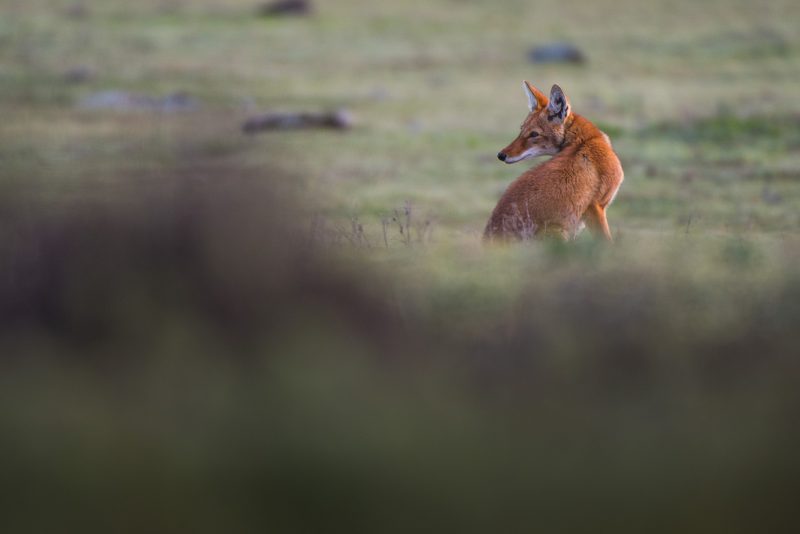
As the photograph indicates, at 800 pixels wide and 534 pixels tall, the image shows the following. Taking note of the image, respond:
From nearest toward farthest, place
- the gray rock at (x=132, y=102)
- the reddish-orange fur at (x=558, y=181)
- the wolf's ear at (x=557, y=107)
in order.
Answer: the reddish-orange fur at (x=558, y=181), the wolf's ear at (x=557, y=107), the gray rock at (x=132, y=102)

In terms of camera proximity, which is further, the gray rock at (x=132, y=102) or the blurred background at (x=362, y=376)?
the gray rock at (x=132, y=102)

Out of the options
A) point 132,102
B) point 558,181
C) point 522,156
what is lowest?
point 558,181

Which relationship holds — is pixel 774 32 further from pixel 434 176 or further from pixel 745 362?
pixel 745 362

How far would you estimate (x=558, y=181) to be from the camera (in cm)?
929

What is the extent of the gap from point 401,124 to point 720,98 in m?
7.96

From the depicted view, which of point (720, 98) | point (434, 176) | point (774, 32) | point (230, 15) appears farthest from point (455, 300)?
point (230, 15)

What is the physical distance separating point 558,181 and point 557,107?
111 cm

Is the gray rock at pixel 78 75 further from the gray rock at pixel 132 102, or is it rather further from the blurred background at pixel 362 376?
the blurred background at pixel 362 376

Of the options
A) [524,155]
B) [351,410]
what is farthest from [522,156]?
[351,410]

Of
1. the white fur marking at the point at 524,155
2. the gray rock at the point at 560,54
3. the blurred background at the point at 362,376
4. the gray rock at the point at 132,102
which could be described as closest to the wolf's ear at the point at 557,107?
the white fur marking at the point at 524,155

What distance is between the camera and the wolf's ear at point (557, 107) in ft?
33.0

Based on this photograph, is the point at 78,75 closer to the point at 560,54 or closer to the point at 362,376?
the point at 560,54

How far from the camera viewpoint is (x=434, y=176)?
1880cm

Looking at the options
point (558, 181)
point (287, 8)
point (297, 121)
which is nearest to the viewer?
point (558, 181)
